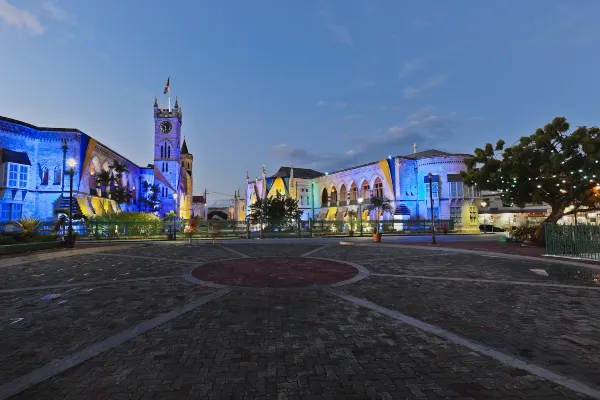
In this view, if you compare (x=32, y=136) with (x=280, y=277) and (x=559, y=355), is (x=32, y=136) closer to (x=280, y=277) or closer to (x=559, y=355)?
(x=280, y=277)

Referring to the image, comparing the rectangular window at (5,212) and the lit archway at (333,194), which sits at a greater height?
the lit archway at (333,194)

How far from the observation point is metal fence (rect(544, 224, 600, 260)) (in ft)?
40.2

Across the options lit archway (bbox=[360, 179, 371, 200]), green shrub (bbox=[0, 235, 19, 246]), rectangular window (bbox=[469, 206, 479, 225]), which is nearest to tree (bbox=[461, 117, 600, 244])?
green shrub (bbox=[0, 235, 19, 246])

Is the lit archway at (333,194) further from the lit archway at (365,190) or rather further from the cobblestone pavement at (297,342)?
the cobblestone pavement at (297,342)

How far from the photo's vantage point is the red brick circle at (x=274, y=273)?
834 centimetres

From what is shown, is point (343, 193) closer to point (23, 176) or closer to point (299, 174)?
point (299, 174)

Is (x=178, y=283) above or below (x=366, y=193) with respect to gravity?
below

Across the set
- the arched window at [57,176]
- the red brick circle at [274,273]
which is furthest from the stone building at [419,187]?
the arched window at [57,176]

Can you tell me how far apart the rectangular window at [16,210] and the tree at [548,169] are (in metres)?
41.6

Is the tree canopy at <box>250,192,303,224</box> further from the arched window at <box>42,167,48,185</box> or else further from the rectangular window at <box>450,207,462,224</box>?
the arched window at <box>42,167,48,185</box>

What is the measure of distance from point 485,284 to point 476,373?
5.47 m

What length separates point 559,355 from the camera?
3.87 meters

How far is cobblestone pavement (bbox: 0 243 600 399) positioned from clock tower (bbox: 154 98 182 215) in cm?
5795

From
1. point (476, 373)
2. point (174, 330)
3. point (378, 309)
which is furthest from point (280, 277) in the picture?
point (476, 373)
